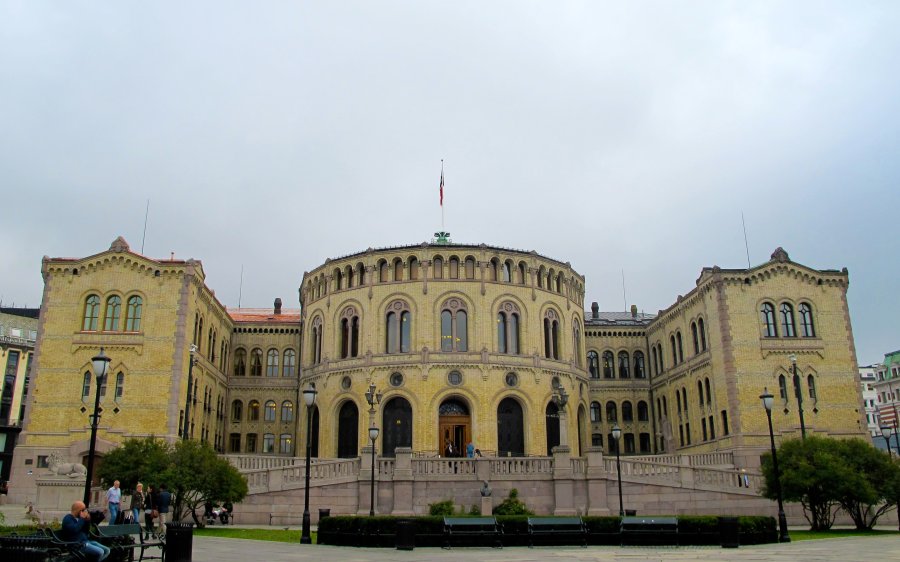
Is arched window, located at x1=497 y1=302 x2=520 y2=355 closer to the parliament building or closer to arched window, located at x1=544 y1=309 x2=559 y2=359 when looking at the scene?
the parliament building

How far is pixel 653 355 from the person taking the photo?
60.1 metres

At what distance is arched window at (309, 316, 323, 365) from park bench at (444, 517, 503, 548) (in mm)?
31400

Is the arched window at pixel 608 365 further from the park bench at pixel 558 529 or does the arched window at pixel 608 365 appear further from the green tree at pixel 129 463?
the park bench at pixel 558 529

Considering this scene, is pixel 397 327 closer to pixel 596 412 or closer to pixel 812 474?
pixel 596 412

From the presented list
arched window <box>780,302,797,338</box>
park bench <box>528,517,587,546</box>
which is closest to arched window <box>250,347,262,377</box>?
arched window <box>780,302,797,338</box>

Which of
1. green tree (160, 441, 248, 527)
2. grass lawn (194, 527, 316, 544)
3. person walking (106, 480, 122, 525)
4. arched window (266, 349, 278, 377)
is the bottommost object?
grass lawn (194, 527, 316, 544)

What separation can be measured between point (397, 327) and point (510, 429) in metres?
9.90

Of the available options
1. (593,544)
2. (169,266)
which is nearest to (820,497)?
(593,544)

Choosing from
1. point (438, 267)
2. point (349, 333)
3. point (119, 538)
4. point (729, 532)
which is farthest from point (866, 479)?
point (349, 333)

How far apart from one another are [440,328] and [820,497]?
24942mm

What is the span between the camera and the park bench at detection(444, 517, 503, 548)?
22688 mm

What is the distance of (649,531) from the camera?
76.5ft

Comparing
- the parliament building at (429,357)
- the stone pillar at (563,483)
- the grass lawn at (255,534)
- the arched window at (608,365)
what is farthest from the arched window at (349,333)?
the grass lawn at (255,534)

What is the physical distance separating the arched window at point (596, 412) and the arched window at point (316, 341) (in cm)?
2232
